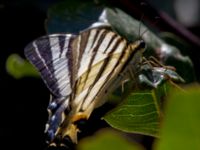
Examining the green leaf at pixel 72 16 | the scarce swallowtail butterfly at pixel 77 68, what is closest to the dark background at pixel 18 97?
the green leaf at pixel 72 16

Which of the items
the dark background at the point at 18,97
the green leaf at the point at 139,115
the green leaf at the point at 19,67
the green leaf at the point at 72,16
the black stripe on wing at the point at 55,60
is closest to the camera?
the green leaf at the point at 139,115

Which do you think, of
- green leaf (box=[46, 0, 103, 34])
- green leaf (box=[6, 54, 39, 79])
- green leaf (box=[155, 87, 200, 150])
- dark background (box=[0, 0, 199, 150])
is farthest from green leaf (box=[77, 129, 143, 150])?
dark background (box=[0, 0, 199, 150])

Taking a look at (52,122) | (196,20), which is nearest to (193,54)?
(52,122)

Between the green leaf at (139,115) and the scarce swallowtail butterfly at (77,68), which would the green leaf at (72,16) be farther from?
the green leaf at (139,115)

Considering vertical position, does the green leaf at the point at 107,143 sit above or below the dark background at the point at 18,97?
above

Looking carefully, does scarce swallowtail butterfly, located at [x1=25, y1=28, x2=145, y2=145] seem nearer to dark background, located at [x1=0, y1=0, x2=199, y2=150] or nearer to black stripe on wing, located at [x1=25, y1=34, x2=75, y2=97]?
black stripe on wing, located at [x1=25, y1=34, x2=75, y2=97]

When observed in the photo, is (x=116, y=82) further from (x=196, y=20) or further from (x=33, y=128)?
(x=196, y=20)
